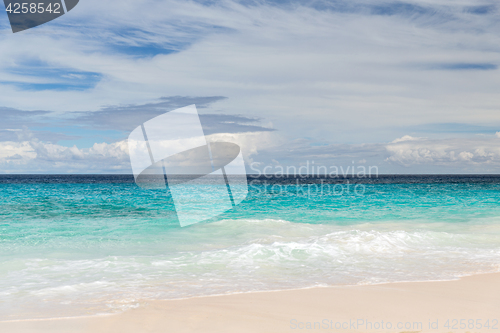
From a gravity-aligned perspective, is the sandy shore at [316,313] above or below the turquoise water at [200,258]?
above

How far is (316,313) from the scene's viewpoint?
174 inches

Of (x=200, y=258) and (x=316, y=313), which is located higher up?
(x=316, y=313)

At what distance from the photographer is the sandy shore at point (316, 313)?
13.1ft

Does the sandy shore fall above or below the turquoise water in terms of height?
above

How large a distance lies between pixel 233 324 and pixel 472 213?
15782mm

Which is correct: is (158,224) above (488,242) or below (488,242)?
below

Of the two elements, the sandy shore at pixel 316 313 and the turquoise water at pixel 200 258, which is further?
the turquoise water at pixel 200 258

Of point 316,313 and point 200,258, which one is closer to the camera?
point 316,313

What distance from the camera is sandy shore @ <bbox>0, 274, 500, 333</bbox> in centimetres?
399

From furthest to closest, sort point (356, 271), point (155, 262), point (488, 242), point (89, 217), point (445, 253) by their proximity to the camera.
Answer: point (89, 217)
point (488, 242)
point (445, 253)
point (155, 262)
point (356, 271)

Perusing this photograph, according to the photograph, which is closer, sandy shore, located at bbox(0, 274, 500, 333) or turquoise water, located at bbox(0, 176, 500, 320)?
sandy shore, located at bbox(0, 274, 500, 333)

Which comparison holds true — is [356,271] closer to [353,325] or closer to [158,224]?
[353,325]

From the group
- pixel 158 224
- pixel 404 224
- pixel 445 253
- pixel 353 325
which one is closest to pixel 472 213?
pixel 404 224

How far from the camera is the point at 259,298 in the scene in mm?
4938
